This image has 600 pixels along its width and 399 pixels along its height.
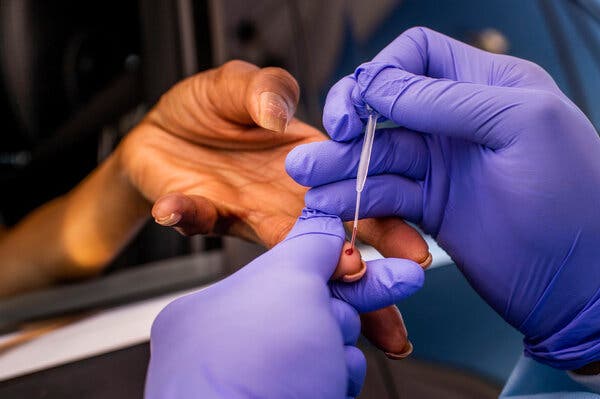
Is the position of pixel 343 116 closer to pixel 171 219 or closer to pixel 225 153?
pixel 171 219

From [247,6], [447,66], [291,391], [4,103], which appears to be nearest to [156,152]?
[247,6]

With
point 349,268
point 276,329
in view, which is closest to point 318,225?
point 349,268

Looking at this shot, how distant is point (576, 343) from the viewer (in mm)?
696

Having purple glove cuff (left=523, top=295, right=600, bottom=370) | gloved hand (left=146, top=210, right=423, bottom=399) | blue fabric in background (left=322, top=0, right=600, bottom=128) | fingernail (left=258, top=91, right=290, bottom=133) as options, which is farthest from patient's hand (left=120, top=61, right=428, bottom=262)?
blue fabric in background (left=322, top=0, right=600, bottom=128)

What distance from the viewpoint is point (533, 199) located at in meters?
0.64

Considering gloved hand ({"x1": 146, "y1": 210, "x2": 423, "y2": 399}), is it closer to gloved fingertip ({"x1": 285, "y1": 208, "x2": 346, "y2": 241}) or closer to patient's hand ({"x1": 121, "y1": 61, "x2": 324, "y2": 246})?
gloved fingertip ({"x1": 285, "y1": 208, "x2": 346, "y2": 241})

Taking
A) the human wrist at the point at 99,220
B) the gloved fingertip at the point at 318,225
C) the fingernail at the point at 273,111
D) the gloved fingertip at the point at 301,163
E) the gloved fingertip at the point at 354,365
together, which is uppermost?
the fingernail at the point at 273,111

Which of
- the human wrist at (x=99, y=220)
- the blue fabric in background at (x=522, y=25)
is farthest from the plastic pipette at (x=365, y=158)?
the human wrist at (x=99, y=220)

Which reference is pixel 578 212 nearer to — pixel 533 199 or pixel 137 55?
pixel 533 199

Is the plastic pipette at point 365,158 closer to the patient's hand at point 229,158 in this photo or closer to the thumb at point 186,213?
the patient's hand at point 229,158

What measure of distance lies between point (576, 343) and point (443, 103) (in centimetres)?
35

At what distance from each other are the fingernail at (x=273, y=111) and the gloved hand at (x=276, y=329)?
7.2 inches

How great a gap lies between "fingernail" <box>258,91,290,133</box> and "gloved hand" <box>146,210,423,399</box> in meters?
0.18

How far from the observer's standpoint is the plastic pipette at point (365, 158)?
64 centimetres
